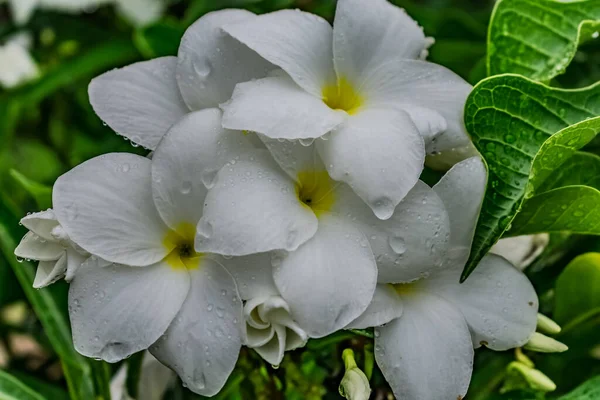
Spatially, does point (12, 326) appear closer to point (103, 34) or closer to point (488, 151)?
point (103, 34)

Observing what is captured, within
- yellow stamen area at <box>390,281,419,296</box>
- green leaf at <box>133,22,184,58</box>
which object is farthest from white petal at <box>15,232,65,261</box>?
green leaf at <box>133,22,184,58</box>

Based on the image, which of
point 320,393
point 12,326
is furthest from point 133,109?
point 12,326

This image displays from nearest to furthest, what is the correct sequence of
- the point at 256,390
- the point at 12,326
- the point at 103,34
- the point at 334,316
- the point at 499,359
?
1. the point at 334,316
2. the point at 256,390
3. the point at 499,359
4. the point at 12,326
5. the point at 103,34

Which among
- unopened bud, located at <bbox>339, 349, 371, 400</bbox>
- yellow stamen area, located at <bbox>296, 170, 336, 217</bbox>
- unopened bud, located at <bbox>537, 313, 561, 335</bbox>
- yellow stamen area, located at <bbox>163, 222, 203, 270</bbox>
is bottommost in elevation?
unopened bud, located at <bbox>537, 313, 561, 335</bbox>

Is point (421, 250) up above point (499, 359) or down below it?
above

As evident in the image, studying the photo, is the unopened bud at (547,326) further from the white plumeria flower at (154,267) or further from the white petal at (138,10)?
the white petal at (138,10)

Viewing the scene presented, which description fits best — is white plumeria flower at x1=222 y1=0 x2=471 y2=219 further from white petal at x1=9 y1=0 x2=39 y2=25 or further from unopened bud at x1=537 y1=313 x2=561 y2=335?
white petal at x1=9 y1=0 x2=39 y2=25

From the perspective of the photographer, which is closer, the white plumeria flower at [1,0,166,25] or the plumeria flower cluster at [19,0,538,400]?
the plumeria flower cluster at [19,0,538,400]
